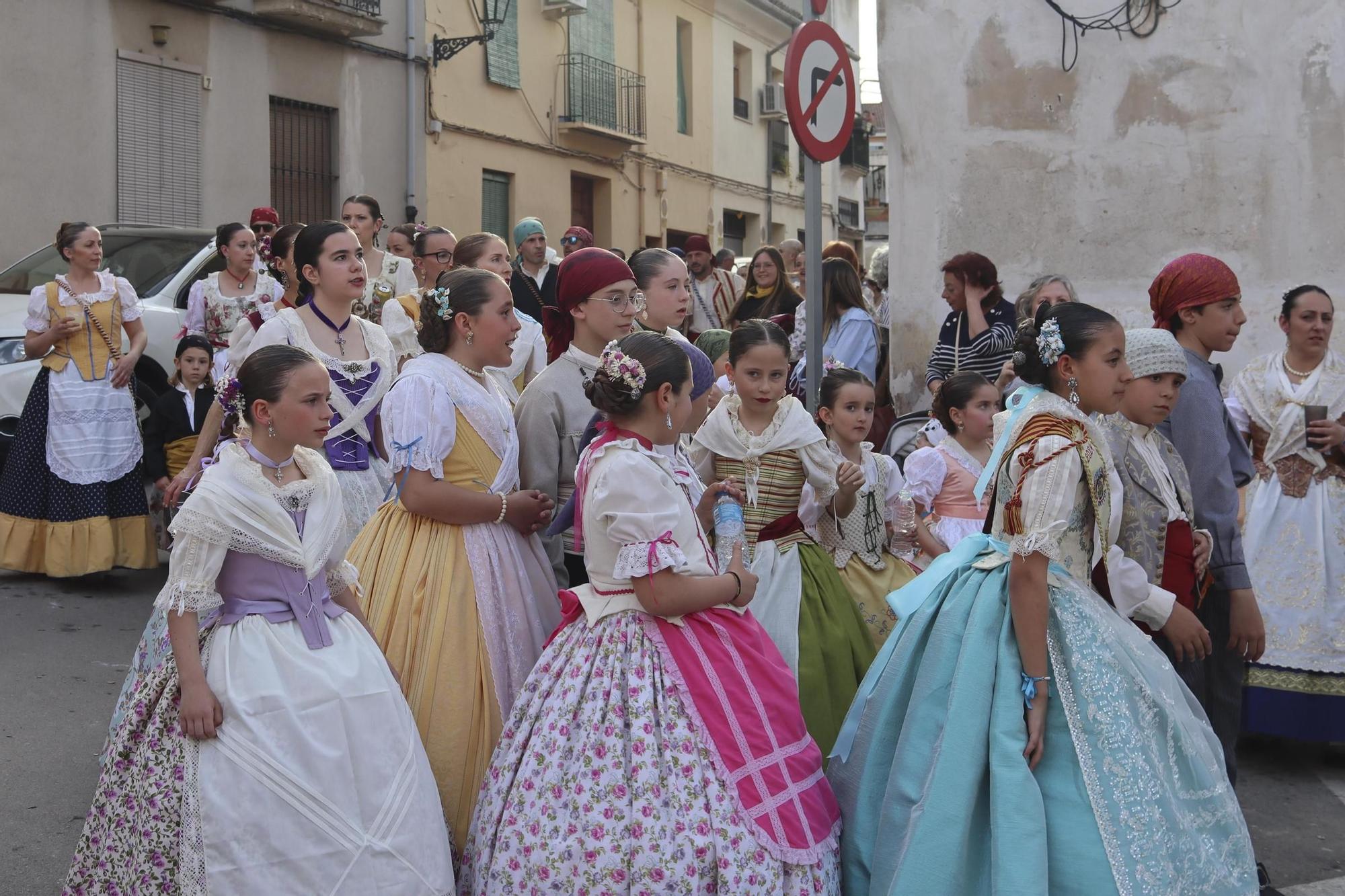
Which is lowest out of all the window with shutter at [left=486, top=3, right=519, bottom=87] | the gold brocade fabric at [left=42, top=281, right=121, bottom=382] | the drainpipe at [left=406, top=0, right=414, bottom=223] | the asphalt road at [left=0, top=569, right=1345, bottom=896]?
the asphalt road at [left=0, top=569, right=1345, bottom=896]

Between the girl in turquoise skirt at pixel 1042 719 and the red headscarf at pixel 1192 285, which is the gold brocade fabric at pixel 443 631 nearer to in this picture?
the girl in turquoise skirt at pixel 1042 719

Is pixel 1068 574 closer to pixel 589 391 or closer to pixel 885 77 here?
pixel 589 391

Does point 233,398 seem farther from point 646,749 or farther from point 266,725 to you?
point 646,749

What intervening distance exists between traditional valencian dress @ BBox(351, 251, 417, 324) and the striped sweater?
2869 mm

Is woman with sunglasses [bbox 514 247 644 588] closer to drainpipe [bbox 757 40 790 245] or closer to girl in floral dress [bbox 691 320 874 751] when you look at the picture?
girl in floral dress [bbox 691 320 874 751]

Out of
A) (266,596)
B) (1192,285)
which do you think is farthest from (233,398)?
(1192,285)

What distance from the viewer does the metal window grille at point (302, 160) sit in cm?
1684

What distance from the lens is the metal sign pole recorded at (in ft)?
19.8

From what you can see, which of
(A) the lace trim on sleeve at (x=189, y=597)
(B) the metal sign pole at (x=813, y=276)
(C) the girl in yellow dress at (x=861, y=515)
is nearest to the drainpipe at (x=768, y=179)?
(B) the metal sign pole at (x=813, y=276)

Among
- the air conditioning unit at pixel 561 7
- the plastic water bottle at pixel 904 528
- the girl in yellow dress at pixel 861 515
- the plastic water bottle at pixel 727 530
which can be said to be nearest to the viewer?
the plastic water bottle at pixel 727 530

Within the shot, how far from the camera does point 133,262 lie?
10.5 metres

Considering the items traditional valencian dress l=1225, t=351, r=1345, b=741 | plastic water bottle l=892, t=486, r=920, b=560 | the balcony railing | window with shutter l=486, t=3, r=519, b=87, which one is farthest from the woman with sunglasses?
the balcony railing

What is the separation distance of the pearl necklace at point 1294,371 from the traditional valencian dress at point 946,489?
140 centimetres

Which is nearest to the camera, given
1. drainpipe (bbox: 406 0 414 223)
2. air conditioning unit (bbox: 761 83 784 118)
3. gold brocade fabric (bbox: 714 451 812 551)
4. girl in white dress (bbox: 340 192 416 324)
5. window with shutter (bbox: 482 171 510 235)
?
gold brocade fabric (bbox: 714 451 812 551)
